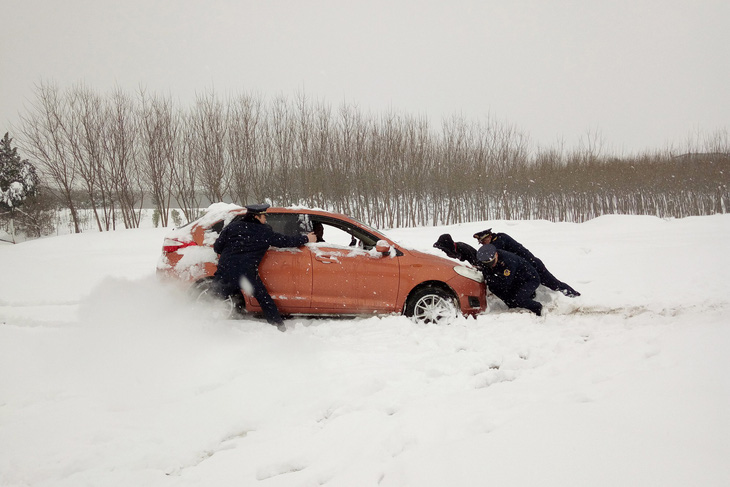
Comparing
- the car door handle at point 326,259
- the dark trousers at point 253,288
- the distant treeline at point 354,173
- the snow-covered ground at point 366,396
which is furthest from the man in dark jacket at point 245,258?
the distant treeline at point 354,173

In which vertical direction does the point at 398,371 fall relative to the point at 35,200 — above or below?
below

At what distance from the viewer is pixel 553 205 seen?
34375mm

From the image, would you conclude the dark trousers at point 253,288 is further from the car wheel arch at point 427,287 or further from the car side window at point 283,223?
the car wheel arch at point 427,287

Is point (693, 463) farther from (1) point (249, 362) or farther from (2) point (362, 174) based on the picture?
(2) point (362, 174)

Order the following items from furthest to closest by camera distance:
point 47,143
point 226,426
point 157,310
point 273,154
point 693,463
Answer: point 273,154, point 47,143, point 157,310, point 226,426, point 693,463

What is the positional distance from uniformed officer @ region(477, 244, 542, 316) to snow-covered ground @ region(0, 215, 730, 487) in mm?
193

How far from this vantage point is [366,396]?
3.31m

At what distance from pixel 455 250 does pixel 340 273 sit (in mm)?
2073

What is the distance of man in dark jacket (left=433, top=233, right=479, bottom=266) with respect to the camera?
6258mm

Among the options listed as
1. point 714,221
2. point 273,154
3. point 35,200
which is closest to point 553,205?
point 714,221

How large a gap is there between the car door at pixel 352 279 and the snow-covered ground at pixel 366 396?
0.82 feet

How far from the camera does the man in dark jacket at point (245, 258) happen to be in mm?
4871

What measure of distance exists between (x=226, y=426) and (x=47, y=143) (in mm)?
25645

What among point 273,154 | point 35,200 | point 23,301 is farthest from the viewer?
point 35,200
